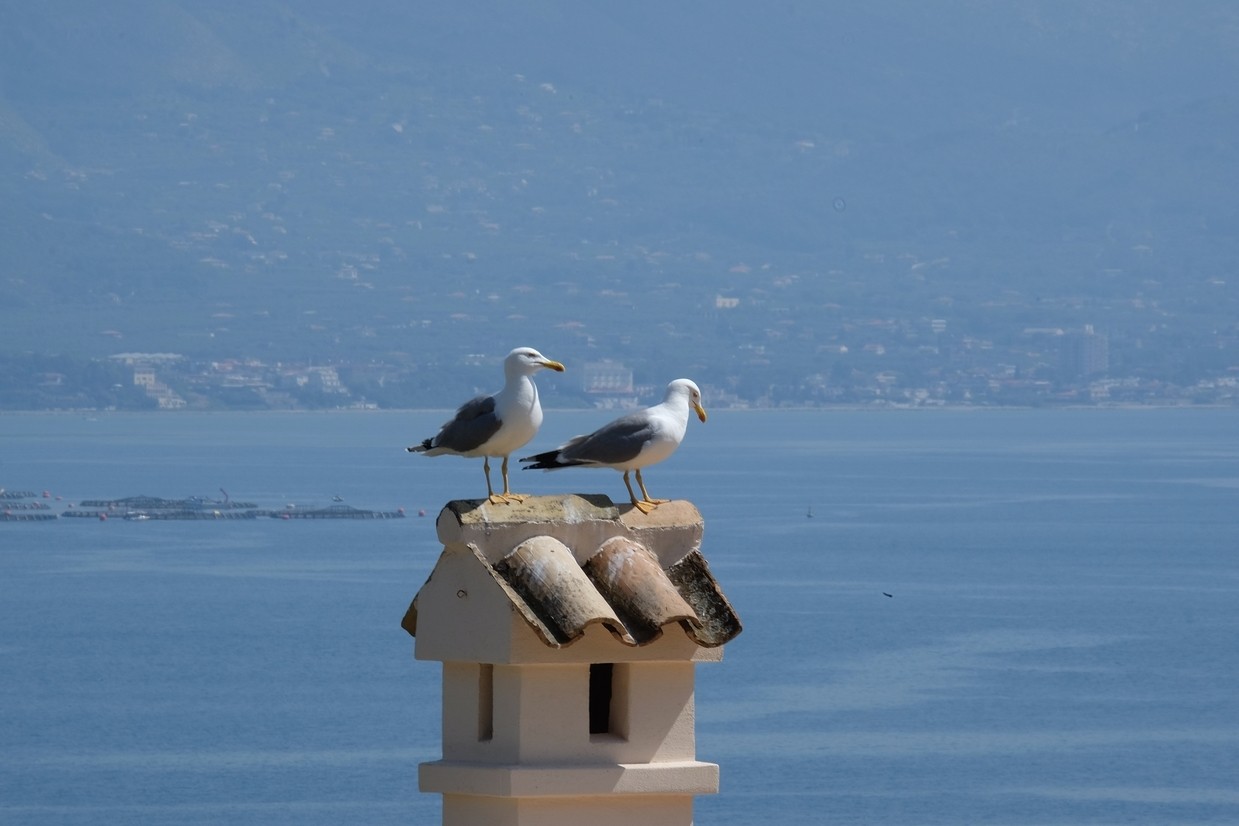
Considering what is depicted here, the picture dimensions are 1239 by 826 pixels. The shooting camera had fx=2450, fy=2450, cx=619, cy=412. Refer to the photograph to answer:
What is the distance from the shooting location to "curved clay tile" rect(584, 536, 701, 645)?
Answer: 700cm

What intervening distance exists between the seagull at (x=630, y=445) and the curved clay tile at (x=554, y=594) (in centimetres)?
57

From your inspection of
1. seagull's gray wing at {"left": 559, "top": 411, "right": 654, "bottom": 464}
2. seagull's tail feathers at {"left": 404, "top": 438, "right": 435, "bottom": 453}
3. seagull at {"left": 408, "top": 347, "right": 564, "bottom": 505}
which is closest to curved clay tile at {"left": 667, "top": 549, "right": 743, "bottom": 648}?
seagull's gray wing at {"left": 559, "top": 411, "right": 654, "bottom": 464}

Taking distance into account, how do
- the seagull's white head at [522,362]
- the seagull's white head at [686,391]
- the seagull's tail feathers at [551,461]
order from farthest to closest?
the seagull's white head at [686,391] < the seagull's tail feathers at [551,461] < the seagull's white head at [522,362]

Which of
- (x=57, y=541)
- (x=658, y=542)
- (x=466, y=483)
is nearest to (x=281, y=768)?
(x=658, y=542)

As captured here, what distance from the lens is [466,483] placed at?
174 m

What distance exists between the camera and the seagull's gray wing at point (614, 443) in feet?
25.0

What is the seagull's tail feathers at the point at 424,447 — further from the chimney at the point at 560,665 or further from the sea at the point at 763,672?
the sea at the point at 763,672

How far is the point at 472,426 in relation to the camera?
7.50m

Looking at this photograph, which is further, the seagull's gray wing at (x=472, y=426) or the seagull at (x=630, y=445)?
the seagull at (x=630, y=445)

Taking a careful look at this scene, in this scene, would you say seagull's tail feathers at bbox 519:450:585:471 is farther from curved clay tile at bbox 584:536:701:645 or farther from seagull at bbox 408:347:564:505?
curved clay tile at bbox 584:536:701:645

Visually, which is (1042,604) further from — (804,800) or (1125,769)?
(804,800)

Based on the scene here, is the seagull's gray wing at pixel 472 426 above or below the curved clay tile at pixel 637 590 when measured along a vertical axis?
above

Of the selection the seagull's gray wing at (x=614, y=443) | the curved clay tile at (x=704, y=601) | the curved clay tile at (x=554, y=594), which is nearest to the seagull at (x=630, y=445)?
the seagull's gray wing at (x=614, y=443)

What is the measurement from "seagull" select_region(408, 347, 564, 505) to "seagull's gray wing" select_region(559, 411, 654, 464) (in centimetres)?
25
